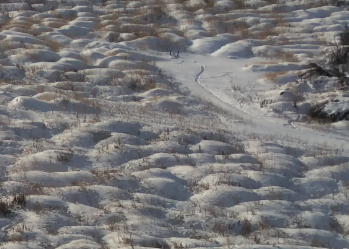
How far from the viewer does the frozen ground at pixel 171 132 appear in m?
6.84

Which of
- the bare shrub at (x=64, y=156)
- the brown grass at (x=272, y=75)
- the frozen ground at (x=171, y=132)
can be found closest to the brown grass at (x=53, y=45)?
the frozen ground at (x=171, y=132)

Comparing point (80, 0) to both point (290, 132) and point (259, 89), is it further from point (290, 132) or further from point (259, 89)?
point (290, 132)

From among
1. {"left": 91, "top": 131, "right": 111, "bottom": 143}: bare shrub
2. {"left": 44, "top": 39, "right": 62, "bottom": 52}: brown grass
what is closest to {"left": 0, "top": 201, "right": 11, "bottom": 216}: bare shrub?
{"left": 91, "top": 131, "right": 111, "bottom": 143}: bare shrub

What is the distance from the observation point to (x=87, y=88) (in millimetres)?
13859

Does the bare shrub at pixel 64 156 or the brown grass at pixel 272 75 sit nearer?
the bare shrub at pixel 64 156

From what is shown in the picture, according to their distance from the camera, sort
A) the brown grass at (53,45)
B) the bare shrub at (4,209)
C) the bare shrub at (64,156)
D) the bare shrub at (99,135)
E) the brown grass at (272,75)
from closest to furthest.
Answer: the bare shrub at (4,209) → the bare shrub at (64,156) → the bare shrub at (99,135) → the brown grass at (272,75) → the brown grass at (53,45)

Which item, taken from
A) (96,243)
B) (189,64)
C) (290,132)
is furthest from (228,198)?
(189,64)

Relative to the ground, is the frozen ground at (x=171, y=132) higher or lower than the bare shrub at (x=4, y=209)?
Result: lower

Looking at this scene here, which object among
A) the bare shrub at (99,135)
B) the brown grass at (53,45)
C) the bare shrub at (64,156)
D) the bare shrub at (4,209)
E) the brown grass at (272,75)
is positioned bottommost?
the brown grass at (272,75)

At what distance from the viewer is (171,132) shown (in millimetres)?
10359

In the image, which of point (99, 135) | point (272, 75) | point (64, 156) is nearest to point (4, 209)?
point (64, 156)

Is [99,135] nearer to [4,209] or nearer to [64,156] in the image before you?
[64,156]

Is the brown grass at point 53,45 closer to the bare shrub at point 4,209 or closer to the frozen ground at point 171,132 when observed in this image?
the frozen ground at point 171,132

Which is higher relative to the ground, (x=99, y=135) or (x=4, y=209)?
(x=4, y=209)
